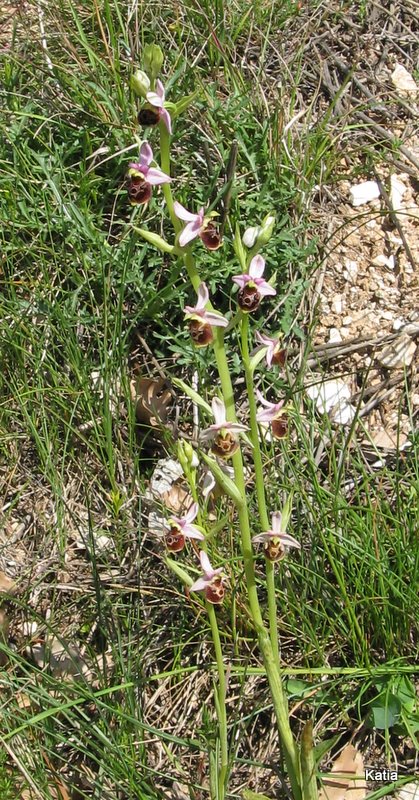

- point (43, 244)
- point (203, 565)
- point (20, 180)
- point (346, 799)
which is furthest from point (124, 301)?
point (346, 799)

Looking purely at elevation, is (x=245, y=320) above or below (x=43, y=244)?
above

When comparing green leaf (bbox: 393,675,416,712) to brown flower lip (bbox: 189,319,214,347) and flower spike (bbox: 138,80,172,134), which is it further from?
flower spike (bbox: 138,80,172,134)

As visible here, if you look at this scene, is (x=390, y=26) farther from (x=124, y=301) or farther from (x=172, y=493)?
(x=172, y=493)

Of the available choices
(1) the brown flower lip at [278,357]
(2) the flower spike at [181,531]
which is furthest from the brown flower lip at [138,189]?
(2) the flower spike at [181,531]

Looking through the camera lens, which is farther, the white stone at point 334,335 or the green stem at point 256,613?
the white stone at point 334,335

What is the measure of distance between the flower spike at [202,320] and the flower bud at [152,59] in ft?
1.58

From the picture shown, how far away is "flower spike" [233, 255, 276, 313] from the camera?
1.82m

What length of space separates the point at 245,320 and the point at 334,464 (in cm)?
69

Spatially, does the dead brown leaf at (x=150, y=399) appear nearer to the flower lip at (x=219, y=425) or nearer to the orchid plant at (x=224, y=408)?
the orchid plant at (x=224, y=408)

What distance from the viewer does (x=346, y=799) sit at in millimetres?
2135

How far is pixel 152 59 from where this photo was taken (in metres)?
1.90

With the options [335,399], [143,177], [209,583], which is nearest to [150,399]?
[335,399]

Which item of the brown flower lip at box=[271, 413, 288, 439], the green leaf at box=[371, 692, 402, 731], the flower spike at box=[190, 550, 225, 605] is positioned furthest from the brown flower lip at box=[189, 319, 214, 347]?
the green leaf at box=[371, 692, 402, 731]

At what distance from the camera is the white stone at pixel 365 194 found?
3135 mm
